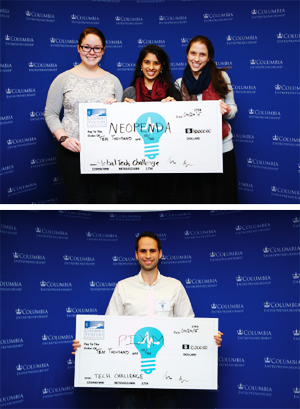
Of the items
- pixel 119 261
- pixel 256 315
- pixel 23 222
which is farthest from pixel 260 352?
pixel 23 222

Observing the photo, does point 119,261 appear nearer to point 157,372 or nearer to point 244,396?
point 157,372

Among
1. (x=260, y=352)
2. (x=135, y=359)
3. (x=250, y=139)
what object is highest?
(x=250, y=139)

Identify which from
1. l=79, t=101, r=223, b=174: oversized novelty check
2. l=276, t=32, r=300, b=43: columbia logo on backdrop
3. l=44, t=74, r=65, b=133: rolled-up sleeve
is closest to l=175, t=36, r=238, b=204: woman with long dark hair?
l=79, t=101, r=223, b=174: oversized novelty check

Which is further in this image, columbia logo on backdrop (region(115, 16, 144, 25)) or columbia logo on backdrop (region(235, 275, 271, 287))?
columbia logo on backdrop (region(115, 16, 144, 25))

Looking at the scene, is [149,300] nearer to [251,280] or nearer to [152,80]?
[251,280]

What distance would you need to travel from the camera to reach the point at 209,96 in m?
2.45

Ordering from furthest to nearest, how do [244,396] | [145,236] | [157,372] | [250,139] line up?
[250,139]
[244,396]
[145,236]
[157,372]

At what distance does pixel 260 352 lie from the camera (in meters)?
2.95

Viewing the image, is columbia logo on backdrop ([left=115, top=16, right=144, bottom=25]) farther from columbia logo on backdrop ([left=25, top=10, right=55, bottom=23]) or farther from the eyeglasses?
the eyeglasses

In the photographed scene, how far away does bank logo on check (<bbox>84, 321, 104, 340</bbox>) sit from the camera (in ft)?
7.84

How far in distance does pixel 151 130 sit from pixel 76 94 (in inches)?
18.5

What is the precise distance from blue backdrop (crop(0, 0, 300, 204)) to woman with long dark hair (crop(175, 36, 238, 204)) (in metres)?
0.61

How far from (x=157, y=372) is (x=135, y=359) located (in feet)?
0.45

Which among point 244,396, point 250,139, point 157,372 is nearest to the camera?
point 157,372
